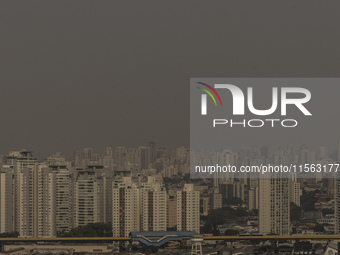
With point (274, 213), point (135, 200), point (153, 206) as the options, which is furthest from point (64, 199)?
point (274, 213)

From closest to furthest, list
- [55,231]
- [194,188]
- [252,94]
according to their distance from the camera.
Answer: [252,94], [194,188], [55,231]

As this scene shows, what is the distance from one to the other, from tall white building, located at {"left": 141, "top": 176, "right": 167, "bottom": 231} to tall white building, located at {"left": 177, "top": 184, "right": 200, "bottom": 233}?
114 millimetres

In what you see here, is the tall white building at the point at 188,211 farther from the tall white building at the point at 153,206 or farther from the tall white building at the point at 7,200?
the tall white building at the point at 7,200

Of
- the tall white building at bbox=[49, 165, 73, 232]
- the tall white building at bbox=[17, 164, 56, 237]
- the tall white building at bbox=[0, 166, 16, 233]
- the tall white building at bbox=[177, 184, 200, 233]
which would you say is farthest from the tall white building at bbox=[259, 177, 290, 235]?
the tall white building at bbox=[0, 166, 16, 233]

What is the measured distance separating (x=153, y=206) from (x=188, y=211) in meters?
0.26

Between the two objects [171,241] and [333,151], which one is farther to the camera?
[171,241]

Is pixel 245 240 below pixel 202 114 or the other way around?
below

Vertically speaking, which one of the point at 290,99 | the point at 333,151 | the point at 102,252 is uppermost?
the point at 290,99

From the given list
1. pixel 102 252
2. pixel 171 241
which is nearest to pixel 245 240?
pixel 171 241

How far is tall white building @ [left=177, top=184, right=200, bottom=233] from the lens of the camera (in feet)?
19.0

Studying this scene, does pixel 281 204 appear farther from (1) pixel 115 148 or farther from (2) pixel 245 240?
(1) pixel 115 148

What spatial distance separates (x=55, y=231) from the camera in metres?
5.96

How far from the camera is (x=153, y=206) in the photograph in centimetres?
582

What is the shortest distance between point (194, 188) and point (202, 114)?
88cm
